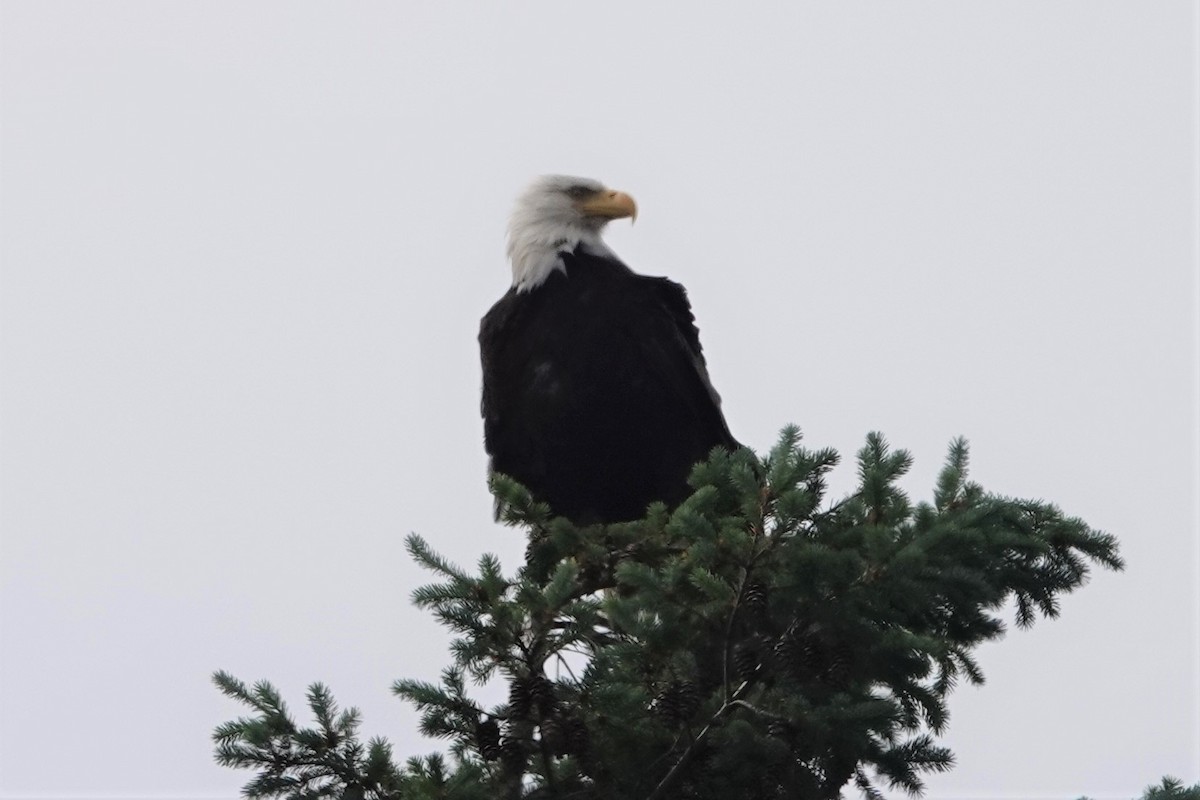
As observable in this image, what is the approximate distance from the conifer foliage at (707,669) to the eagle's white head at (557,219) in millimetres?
3200

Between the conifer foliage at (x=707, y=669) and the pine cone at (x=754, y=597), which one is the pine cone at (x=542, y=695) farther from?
the pine cone at (x=754, y=597)

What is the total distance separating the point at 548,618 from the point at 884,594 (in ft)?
2.46

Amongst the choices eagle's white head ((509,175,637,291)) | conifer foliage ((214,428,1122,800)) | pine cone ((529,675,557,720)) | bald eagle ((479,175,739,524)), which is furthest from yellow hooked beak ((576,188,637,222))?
pine cone ((529,675,557,720))

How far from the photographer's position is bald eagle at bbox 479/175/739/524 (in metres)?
6.43

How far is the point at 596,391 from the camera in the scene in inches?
252

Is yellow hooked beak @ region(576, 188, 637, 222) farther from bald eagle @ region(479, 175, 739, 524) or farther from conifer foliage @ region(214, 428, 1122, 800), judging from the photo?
conifer foliage @ region(214, 428, 1122, 800)

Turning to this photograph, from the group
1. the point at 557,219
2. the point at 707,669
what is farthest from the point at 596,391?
the point at 707,669

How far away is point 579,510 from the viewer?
6.64m

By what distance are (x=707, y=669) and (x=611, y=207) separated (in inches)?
150

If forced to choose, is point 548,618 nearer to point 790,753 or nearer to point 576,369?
point 790,753

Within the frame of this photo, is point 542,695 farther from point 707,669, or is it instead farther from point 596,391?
point 596,391

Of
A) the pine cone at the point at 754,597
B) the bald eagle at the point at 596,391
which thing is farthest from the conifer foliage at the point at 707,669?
the bald eagle at the point at 596,391

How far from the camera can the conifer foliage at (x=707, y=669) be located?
144 inches

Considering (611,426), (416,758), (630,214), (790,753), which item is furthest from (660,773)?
(630,214)
